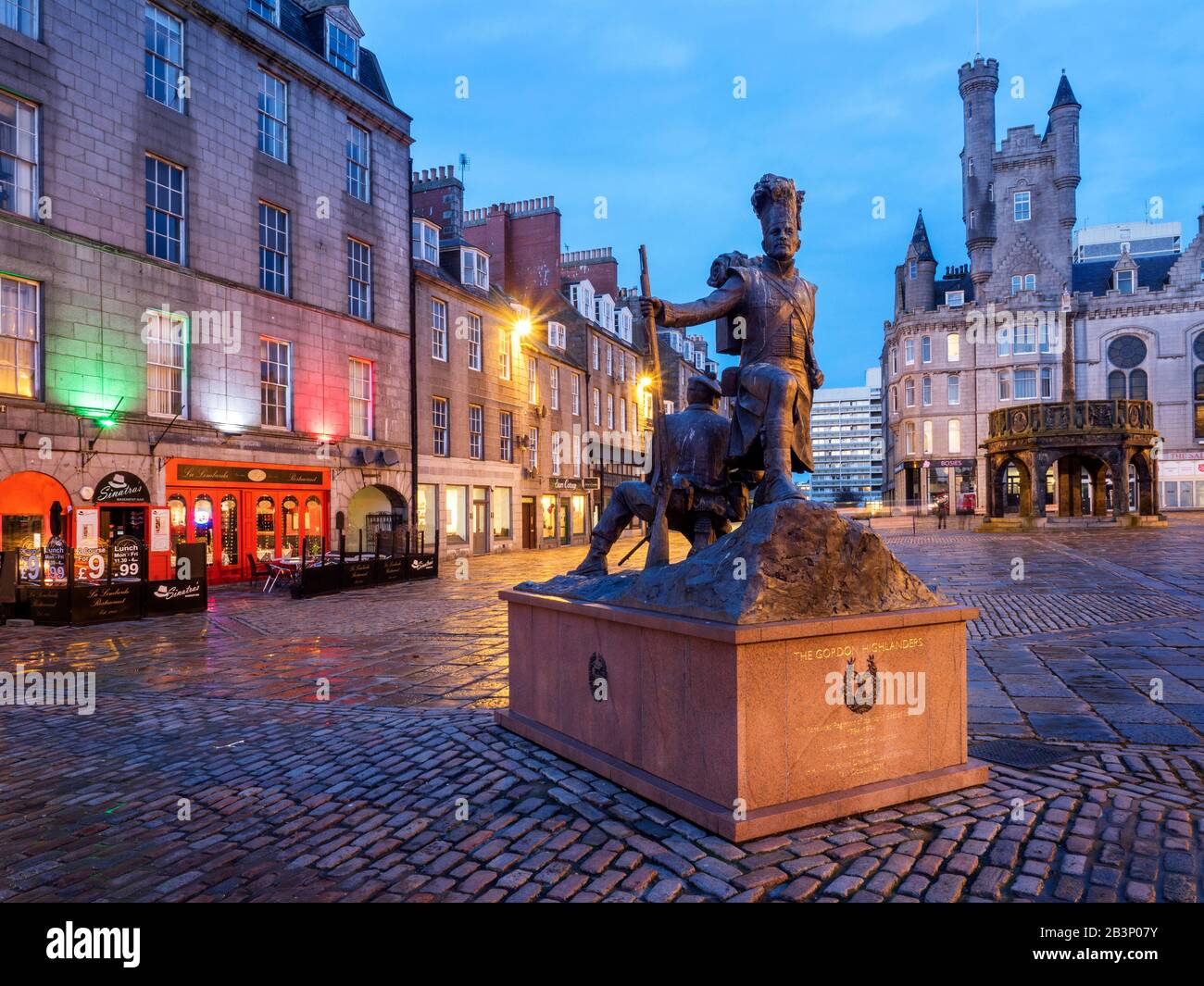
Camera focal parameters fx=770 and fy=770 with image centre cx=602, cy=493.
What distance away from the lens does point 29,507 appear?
15.9 meters

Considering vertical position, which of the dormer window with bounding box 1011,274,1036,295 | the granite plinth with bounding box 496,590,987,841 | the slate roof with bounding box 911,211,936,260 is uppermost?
Answer: the slate roof with bounding box 911,211,936,260

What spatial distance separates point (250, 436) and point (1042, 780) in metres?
19.5

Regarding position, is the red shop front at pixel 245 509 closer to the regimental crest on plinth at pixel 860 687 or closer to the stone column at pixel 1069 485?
the regimental crest on plinth at pixel 860 687

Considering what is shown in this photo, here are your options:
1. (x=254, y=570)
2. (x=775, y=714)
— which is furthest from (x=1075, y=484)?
(x=775, y=714)

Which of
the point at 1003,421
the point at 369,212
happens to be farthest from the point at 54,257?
the point at 1003,421

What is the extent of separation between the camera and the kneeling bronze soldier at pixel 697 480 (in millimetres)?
5512

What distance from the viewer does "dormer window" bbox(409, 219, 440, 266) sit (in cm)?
2808

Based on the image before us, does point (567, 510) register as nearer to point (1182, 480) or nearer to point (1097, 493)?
point (1097, 493)

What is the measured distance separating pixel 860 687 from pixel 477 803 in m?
2.30

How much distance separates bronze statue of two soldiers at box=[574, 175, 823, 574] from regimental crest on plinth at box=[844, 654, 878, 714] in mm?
1156

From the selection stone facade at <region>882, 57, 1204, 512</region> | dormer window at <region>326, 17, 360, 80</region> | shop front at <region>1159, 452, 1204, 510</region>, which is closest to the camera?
dormer window at <region>326, 17, 360, 80</region>

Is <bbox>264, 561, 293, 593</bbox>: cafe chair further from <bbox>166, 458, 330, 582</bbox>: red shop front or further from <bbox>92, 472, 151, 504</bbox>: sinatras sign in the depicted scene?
<bbox>92, 472, 151, 504</bbox>: sinatras sign

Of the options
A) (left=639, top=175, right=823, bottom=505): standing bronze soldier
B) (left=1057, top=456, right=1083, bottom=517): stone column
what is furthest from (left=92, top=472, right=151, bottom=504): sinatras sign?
(left=1057, top=456, right=1083, bottom=517): stone column

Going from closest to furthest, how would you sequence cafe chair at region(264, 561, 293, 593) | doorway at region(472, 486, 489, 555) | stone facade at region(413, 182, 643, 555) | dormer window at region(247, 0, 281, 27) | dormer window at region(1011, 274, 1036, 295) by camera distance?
cafe chair at region(264, 561, 293, 593) → dormer window at region(247, 0, 281, 27) → stone facade at region(413, 182, 643, 555) → doorway at region(472, 486, 489, 555) → dormer window at region(1011, 274, 1036, 295)
